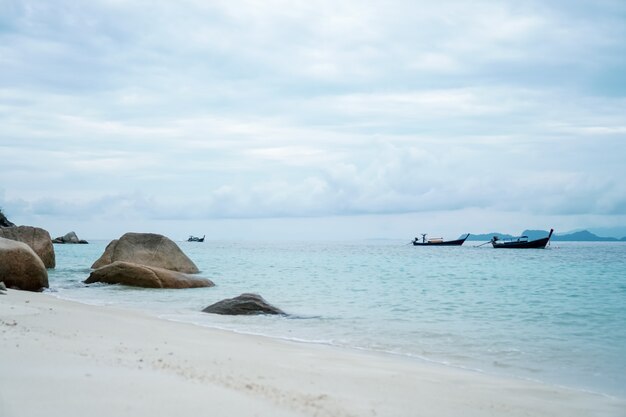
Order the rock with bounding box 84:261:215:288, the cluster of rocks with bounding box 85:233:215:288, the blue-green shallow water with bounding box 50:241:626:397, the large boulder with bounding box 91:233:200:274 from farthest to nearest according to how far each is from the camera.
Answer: the large boulder with bounding box 91:233:200:274, the cluster of rocks with bounding box 85:233:215:288, the rock with bounding box 84:261:215:288, the blue-green shallow water with bounding box 50:241:626:397

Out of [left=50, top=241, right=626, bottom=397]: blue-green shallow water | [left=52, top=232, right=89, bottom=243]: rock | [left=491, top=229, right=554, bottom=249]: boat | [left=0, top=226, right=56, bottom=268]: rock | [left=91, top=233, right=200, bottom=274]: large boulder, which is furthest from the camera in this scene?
[left=52, top=232, right=89, bottom=243]: rock

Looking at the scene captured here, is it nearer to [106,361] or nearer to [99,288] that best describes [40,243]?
[99,288]

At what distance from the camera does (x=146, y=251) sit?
2453 cm

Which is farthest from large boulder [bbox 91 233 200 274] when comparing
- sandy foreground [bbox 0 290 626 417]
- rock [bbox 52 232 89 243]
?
rock [bbox 52 232 89 243]

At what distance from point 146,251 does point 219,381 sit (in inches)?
792

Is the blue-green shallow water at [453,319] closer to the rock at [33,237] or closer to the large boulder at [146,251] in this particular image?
the large boulder at [146,251]

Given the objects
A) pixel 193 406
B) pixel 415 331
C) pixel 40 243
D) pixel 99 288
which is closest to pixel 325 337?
pixel 415 331

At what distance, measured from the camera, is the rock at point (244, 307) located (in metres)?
13.6

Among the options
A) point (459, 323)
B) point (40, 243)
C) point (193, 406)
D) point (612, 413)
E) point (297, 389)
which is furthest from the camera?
point (40, 243)

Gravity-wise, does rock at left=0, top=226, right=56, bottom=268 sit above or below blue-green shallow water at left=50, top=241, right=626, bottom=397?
above

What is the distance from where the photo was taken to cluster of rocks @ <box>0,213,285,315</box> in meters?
14.0

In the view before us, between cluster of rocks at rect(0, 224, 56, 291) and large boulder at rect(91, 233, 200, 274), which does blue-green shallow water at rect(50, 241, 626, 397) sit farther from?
large boulder at rect(91, 233, 200, 274)

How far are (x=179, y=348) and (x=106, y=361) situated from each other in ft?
6.02

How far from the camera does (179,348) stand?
24.3 ft
